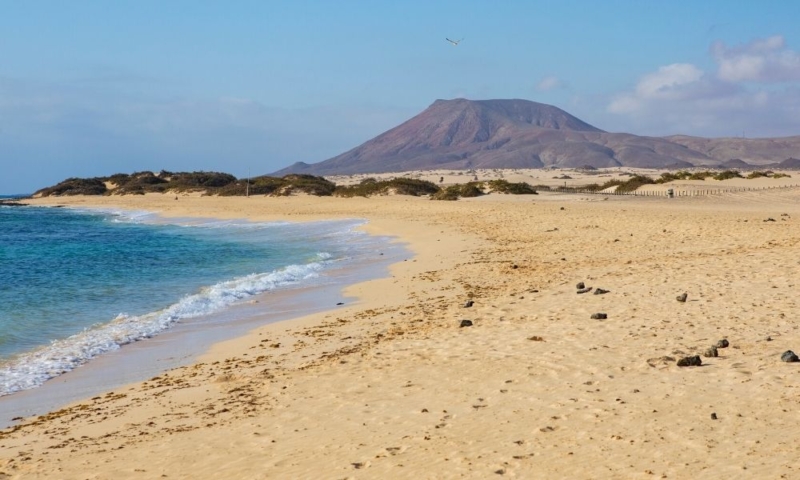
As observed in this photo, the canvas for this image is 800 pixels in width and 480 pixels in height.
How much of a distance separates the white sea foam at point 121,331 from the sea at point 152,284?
0.06ft

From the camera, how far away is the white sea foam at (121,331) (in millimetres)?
9812

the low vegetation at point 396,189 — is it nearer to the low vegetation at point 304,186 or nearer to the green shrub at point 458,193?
the low vegetation at point 304,186

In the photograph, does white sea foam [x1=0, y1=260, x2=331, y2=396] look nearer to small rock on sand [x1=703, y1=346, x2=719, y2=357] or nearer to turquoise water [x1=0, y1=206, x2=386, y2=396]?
turquoise water [x1=0, y1=206, x2=386, y2=396]

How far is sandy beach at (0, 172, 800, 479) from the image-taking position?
5594 mm

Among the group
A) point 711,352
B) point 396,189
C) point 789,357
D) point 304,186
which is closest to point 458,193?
point 396,189

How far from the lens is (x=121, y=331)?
40.7ft

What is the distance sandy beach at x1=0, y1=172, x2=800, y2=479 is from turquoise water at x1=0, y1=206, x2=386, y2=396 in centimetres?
247

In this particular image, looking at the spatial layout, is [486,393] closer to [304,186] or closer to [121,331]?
[121,331]

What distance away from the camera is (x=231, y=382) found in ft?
28.0

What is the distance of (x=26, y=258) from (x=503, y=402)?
24.9 metres

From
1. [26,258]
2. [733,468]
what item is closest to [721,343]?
[733,468]

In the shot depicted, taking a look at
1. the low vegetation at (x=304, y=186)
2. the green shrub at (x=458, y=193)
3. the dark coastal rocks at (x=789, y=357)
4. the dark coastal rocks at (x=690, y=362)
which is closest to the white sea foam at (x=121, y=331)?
the dark coastal rocks at (x=690, y=362)

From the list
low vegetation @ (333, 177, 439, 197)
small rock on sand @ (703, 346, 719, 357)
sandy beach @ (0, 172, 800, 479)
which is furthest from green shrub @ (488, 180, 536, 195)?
small rock on sand @ (703, 346, 719, 357)

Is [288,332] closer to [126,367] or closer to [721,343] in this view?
[126,367]
